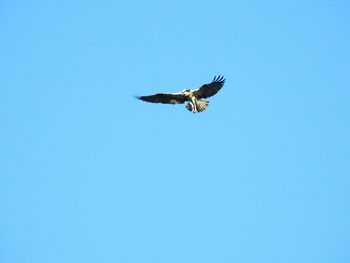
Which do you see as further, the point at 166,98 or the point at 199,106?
the point at 166,98

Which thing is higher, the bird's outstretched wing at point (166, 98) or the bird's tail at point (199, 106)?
the bird's outstretched wing at point (166, 98)

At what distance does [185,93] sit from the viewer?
102 ft

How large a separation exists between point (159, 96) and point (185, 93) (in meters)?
1.11

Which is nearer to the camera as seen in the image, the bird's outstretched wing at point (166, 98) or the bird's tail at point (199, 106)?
the bird's tail at point (199, 106)

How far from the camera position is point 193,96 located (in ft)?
102

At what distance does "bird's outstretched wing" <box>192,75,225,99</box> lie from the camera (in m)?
30.7

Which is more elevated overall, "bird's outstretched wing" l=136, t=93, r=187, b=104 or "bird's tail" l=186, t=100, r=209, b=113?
"bird's outstretched wing" l=136, t=93, r=187, b=104

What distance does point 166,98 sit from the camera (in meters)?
31.8

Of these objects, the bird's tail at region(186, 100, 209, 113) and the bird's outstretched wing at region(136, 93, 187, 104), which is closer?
the bird's tail at region(186, 100, 209, 113)

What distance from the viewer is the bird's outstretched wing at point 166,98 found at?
31.5 m

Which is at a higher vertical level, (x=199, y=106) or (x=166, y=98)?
(x=166, y=98)

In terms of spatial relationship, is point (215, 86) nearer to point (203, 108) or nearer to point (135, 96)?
point (203, 108)

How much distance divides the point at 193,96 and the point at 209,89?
676 millimetres

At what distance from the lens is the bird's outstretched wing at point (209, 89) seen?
30719mm
